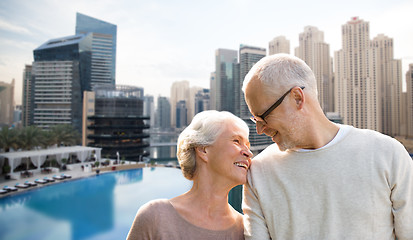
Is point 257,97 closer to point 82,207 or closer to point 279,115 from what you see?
point 279,115

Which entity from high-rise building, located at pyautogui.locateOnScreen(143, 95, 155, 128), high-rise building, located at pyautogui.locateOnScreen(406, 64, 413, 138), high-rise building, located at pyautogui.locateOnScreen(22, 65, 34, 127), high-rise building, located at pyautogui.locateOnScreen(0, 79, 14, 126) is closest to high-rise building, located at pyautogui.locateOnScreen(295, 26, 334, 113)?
high-rise building, located at pyautogui.locateOnScreen(406, 64, 413, 138)

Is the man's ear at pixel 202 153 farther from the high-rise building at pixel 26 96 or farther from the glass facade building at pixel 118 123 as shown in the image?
the high-rise building at pixel 26 96

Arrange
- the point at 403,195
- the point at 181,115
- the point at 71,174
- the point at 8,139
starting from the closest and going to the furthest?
the point at 403,195 → the point at 71,174 → the point at 8,139 → the point at 181,115

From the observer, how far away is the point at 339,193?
1.25m

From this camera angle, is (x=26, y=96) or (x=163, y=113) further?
(x=163, y=113)

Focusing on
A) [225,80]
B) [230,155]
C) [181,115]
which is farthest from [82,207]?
[181,115]

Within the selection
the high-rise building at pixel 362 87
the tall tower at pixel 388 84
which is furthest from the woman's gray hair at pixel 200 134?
the tall tower at pixel 388 84

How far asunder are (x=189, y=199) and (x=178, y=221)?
0.15 meters

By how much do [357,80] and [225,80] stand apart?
160 ft

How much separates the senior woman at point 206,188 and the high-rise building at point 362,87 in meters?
31.7

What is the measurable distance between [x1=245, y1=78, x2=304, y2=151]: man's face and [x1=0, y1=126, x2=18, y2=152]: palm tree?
104 feet

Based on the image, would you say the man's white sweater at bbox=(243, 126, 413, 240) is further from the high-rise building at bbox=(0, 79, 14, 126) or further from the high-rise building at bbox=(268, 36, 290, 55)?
the high-rise building at bbox=(0, 79, 14, 126)

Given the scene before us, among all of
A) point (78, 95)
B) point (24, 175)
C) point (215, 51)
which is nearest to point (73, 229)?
point (24, 175)

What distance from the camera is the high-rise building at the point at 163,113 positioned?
118875 millimetres
